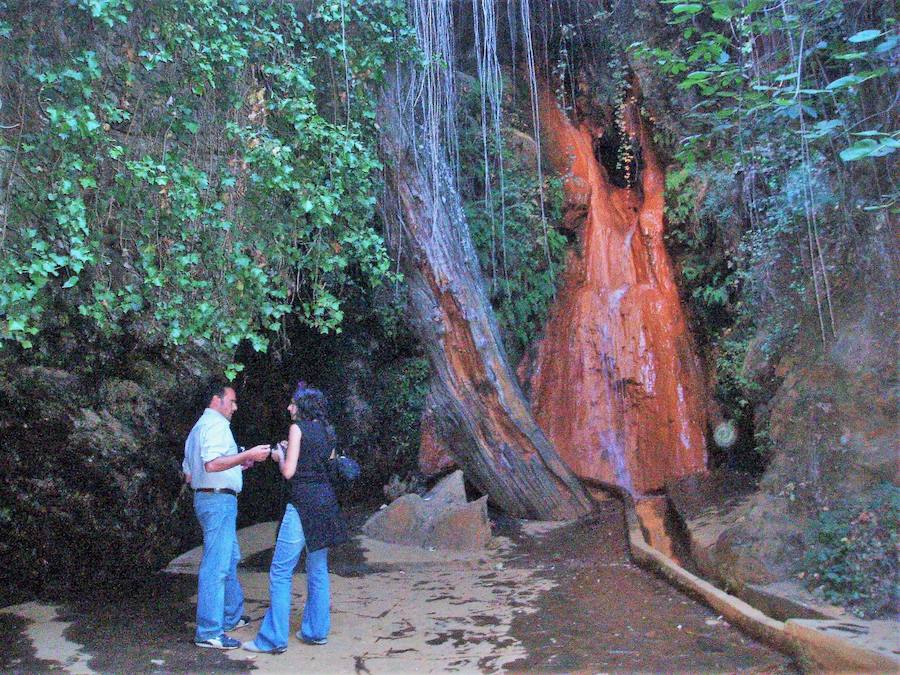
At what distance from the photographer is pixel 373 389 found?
11609 millimetres

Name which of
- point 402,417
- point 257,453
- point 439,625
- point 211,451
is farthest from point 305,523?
point 402,417

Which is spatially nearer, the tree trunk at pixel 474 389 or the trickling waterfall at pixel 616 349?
the tree trunk at pixel 474 389

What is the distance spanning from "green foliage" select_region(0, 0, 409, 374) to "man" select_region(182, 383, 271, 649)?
3.63ft

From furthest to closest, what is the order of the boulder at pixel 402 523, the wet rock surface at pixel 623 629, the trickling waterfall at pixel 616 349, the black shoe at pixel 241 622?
the trickling waterfall at pixel 616 349 → the boulder at pixel 402 523 → the black shoe at pixel 241 622 → the wet rock surface at pixel 623 629

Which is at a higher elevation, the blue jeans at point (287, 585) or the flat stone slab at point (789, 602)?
the blue jeans at point (287, 585)

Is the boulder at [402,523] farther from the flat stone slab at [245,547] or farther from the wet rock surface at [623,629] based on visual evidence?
the wet rock surface at [623,629]

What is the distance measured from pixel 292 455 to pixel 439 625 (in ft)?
5.97

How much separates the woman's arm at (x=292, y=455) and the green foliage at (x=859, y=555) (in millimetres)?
3289

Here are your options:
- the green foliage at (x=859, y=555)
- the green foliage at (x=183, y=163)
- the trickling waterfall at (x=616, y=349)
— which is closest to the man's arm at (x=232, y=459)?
the green foliage at (x=183, y=163)

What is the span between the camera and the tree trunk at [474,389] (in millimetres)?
9703

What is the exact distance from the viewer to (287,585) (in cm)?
465

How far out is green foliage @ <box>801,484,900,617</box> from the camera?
4426 mm

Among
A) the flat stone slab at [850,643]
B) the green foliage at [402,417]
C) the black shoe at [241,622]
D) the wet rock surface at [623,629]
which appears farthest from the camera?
the green foliage at [402,417]

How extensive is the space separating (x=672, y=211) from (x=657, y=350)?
235 cm
